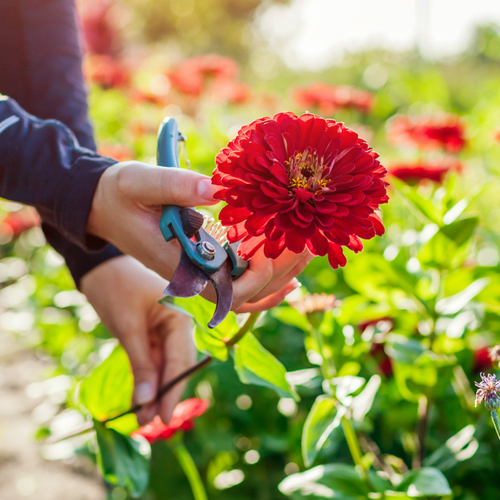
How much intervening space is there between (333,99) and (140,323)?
3.96 feet

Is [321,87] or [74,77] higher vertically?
[74,77]

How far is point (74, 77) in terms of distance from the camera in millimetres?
830

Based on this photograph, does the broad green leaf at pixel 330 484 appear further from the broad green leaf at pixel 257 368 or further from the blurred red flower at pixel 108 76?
the blurred red flower at pixel 108 76

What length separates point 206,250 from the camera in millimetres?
459

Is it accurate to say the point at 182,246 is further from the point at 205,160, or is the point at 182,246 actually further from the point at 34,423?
the point at 34,423

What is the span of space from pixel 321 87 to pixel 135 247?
1.40 m

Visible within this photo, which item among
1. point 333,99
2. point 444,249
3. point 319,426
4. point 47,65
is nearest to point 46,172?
point 47,65

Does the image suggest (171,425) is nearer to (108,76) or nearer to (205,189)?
(205,189)

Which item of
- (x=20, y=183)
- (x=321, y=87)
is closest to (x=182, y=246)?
(x=20, y=183)

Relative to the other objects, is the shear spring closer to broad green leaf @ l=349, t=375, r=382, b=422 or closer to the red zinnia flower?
the red zinnia flower

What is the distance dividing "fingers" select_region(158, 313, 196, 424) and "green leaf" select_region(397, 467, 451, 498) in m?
0.34

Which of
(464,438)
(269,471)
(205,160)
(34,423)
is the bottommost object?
(34,423)

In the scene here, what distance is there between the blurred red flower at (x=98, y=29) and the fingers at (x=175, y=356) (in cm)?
516

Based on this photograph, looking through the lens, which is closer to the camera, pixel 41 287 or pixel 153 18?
pixel 41 287
